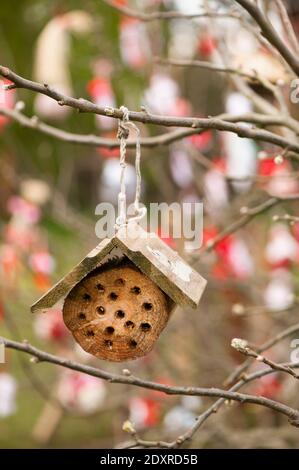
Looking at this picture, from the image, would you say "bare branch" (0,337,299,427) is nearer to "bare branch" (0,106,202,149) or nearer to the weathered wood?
the weathered wood

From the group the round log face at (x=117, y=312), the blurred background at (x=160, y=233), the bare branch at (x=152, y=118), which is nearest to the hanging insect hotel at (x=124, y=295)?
the round log face at (x=117, y=312)

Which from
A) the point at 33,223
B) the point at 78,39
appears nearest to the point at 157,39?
the point at 78,39

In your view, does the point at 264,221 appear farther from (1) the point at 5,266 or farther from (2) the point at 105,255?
(2) the point at 105,255

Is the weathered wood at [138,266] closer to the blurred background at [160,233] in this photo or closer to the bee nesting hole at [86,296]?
the bee nesting hole at [86,296]

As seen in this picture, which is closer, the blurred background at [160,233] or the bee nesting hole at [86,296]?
the bee nesting hole at [86,296]

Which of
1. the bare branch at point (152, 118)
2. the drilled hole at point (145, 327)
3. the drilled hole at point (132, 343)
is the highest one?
the bare branch at point (152, 118)

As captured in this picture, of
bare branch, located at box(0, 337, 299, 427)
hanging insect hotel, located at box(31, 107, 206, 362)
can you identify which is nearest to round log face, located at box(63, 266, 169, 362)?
hanging insect hotel, located at box(31, 107, 206, 362)
